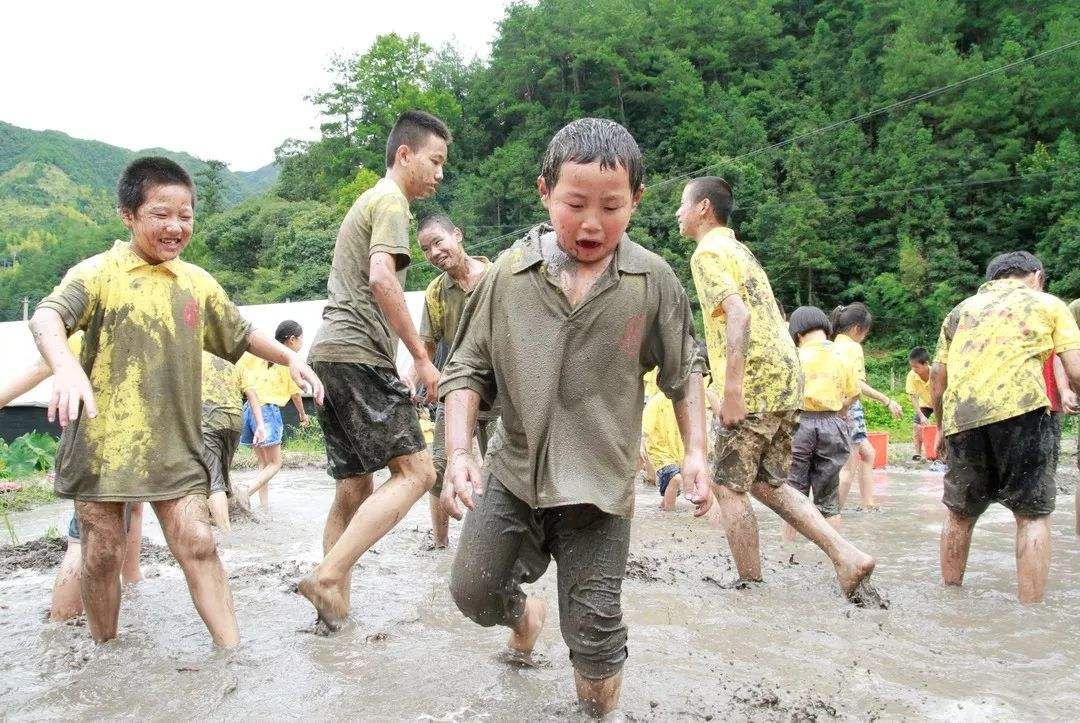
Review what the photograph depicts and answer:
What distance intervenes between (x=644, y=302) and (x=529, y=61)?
6650 cm

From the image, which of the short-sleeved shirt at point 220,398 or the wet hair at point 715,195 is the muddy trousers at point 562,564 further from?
the short-sleeved shirt at point 220,398

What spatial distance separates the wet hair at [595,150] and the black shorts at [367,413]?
5.73 ft

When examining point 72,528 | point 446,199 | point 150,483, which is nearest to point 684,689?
point 150,483

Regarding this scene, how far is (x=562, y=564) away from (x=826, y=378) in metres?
4.47

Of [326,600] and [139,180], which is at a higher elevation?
[139,180]

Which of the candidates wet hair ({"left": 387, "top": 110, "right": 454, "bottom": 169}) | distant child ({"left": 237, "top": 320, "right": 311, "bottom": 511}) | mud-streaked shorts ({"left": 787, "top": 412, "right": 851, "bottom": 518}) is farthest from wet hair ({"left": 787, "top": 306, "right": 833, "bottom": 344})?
distant child ({"left": 237, "top": 320, "right": 311, "bottom": 511})

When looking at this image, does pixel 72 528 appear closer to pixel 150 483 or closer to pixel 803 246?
pixel 150 483

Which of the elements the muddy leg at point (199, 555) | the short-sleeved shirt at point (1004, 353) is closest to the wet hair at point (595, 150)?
the muddy leg at point (199, 555)

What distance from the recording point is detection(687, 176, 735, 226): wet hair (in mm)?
5219

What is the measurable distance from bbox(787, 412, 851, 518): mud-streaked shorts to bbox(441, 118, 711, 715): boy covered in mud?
4034mm

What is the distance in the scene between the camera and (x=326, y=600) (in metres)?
4.02

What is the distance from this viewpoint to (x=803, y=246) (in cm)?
4269

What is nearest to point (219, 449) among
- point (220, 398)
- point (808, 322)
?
point (220, 398)

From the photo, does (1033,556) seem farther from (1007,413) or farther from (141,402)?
(141,402)
